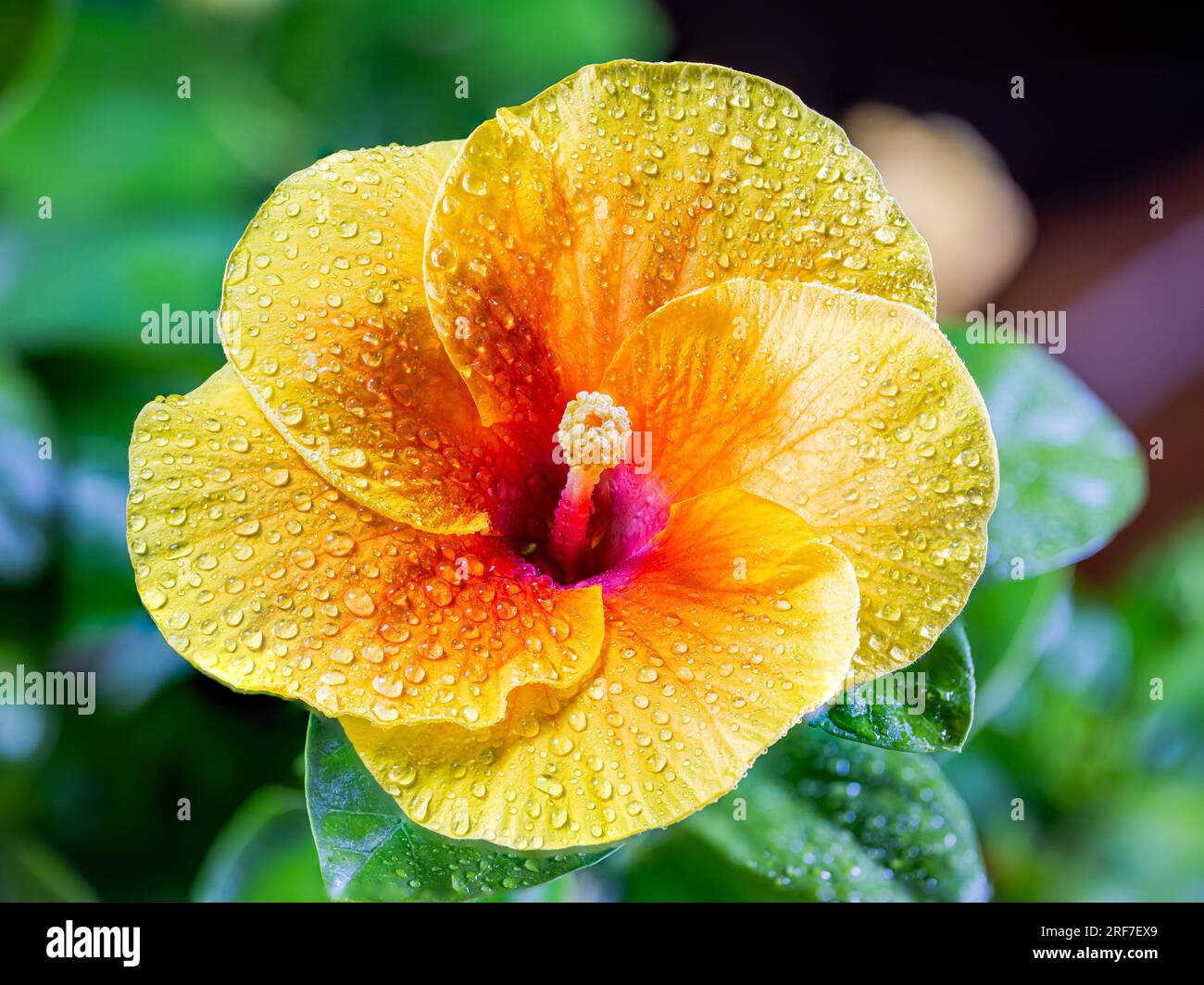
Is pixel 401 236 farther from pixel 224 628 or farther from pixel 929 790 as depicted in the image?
pixel 929 790

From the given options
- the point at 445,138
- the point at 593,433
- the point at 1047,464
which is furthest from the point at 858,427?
the point at 445,138

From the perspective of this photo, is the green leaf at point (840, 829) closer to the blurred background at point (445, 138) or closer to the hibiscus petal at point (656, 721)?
the blurred background at point (445, 138)

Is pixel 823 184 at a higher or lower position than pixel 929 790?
higher

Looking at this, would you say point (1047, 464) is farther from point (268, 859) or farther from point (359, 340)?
point (268, 859)

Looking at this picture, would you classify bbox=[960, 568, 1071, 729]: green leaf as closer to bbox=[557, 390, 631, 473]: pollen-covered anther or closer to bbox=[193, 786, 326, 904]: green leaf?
bbox=[557, 390, 631, 473]: pollen-covered anther

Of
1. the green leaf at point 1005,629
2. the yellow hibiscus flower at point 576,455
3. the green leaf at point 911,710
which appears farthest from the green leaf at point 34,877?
the green leaf at point 1005,629
